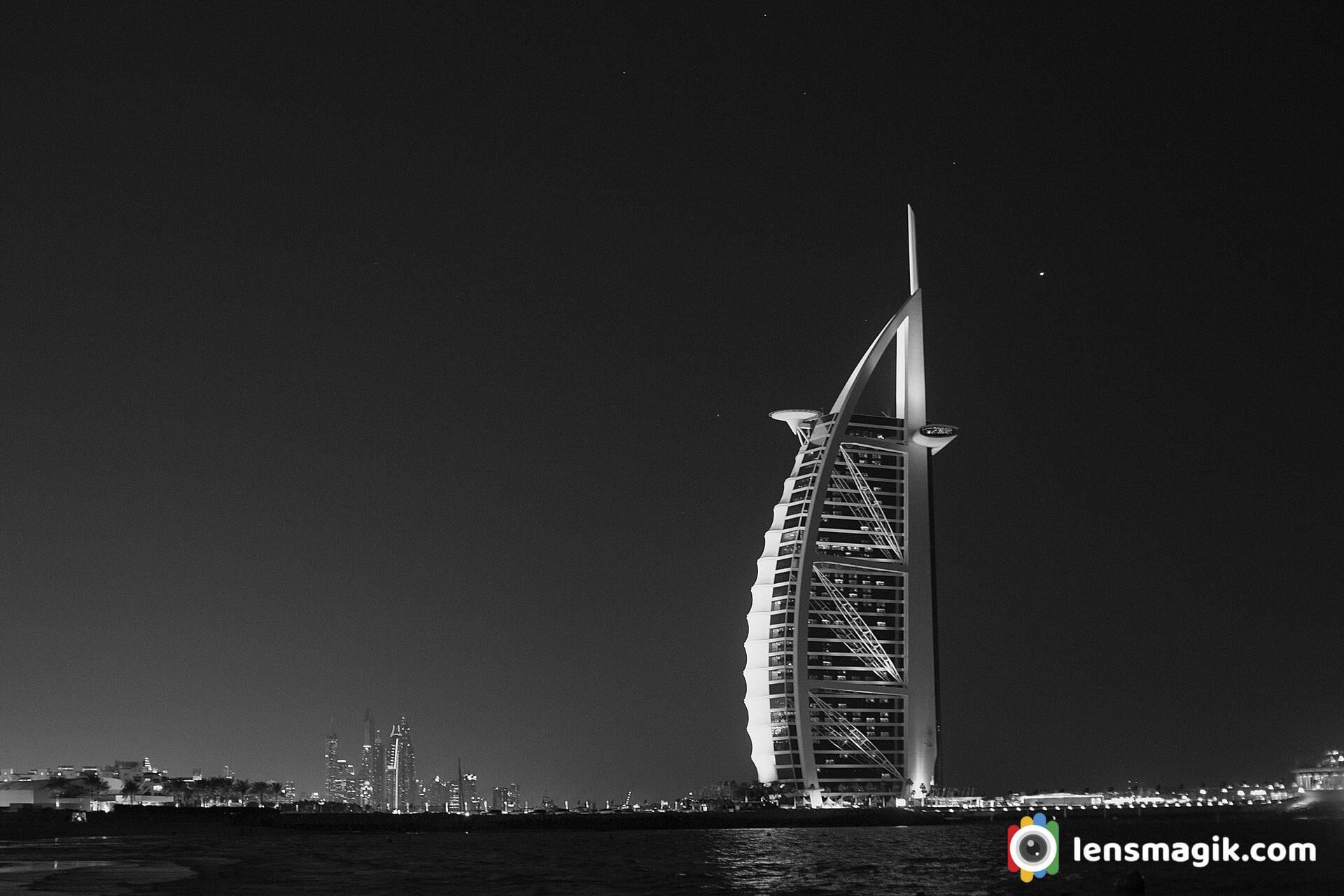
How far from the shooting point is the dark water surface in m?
52.7

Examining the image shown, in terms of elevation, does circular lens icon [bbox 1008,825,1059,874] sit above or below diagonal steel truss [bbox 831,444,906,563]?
below

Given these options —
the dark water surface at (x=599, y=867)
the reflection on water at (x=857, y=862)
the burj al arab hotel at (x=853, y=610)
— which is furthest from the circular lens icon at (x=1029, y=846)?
the burj al arab hotel at (x=853, y=610)

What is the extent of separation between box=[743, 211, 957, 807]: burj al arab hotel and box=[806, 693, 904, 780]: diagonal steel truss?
5.4 inches

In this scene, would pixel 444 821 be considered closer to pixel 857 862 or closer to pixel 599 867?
pixel 599 867

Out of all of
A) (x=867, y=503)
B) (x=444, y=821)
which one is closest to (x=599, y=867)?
(x=867, y=503)

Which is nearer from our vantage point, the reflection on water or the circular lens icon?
the circular lens icon

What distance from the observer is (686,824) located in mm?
146875

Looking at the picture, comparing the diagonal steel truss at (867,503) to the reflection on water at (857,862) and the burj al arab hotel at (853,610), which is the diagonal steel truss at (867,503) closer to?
the burj al arab hotel at (853,610)

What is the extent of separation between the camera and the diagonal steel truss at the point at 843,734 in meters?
134

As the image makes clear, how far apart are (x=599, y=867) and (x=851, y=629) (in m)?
70.7

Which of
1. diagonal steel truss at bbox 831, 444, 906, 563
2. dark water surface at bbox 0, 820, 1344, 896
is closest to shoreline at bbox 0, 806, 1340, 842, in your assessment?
dark water surface at bbox 0, 820, 1344, 896

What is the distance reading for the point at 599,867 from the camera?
67.5 metres

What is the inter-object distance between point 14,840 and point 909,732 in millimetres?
73679

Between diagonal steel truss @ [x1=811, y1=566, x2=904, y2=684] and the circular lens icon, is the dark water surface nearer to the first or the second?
the circular lens icon
